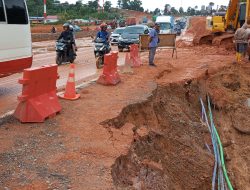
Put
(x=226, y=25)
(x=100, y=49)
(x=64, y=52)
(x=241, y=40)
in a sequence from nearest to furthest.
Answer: (x=100, y=49) < (x=64, y=52) < (x=241, y=40) < (x=226, y=25)

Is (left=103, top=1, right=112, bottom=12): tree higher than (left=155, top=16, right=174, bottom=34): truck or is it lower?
lower

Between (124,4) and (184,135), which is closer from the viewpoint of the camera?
(184,135)

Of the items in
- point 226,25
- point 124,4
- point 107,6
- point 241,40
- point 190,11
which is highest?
point 241,40

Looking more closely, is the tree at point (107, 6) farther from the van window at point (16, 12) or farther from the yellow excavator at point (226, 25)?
the van window at point (16, 12)

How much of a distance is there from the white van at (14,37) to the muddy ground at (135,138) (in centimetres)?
184

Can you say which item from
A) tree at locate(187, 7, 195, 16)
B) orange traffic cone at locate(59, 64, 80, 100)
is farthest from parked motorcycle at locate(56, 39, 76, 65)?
tree at locate(187, 7, 195, 16)

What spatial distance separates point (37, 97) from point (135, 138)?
79.1 inches

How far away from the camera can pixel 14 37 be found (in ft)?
33.6

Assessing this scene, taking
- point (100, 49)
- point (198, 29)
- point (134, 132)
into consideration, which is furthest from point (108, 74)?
point (198, 29)

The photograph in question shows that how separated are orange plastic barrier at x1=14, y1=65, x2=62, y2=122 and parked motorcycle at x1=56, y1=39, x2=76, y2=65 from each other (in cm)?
920

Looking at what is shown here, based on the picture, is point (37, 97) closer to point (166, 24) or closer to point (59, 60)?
point (59, 60)

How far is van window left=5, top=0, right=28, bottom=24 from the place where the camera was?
33.0ft

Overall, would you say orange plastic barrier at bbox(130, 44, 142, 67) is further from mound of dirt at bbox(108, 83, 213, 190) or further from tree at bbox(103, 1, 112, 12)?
tree at bbox(103, 1, 112, 12)

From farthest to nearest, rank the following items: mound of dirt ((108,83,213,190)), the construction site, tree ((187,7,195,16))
Answer: tree ((187,7,195,16)), mound of dirt ((108,83,213,190)), the construction site
